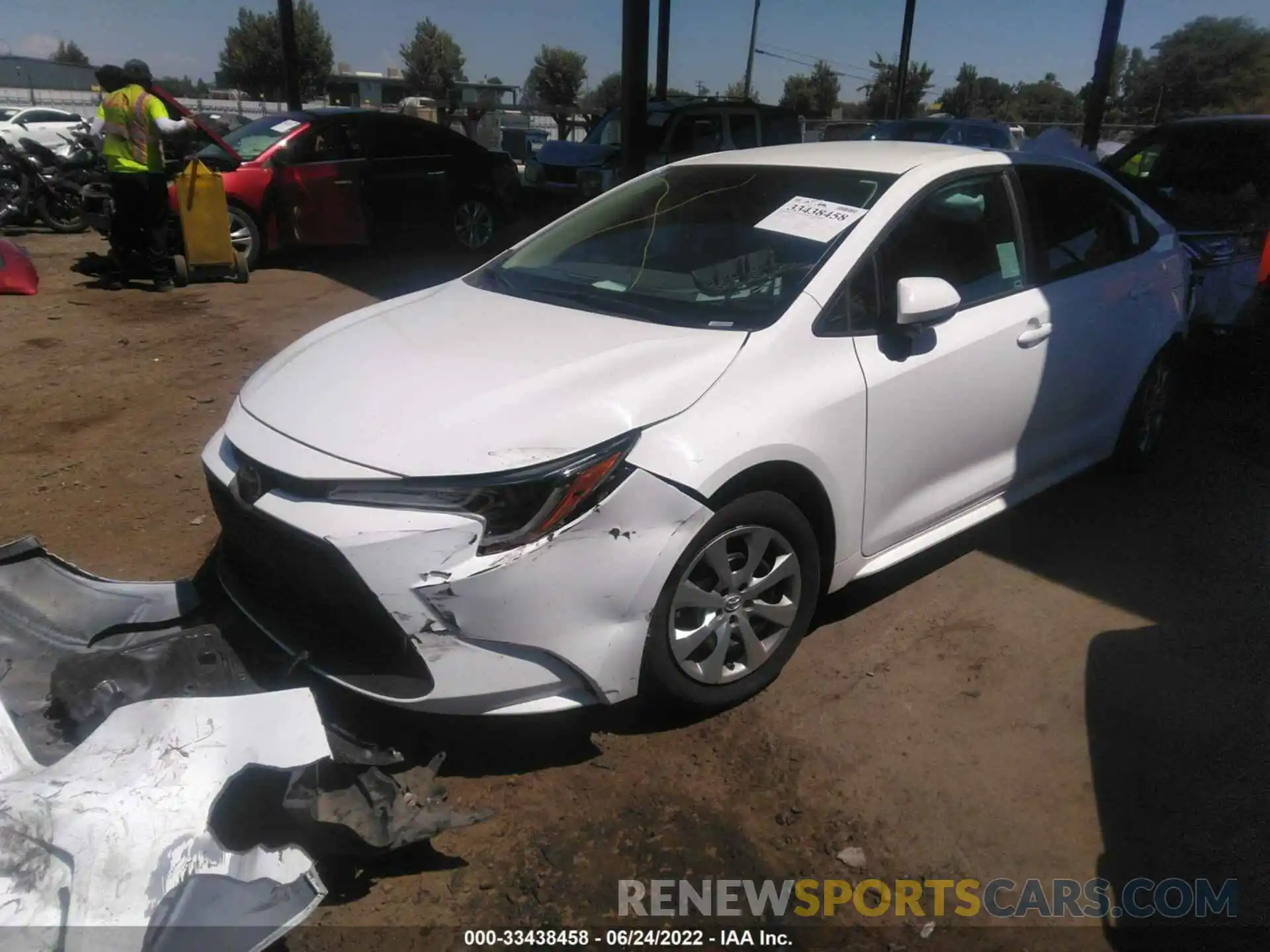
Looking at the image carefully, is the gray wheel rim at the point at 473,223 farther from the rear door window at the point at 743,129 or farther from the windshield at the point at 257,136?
the rear door window at the point at 743,129

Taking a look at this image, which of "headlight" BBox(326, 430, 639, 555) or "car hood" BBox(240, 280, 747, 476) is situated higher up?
"car hood" BBox(240, 280, 747, 476)

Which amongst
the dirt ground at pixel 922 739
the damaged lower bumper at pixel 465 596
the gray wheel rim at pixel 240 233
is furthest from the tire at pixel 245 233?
the damaged lower bumper at pixel 465 596

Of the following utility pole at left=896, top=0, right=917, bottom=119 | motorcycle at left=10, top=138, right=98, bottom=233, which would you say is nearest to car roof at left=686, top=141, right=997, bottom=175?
motorcycle at left=10, top=138, right=98, bottom=233

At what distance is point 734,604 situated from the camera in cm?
281

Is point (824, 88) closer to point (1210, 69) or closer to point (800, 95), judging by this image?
point (800, 95)

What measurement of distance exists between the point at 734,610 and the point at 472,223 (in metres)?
8.85

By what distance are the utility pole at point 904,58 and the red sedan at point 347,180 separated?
57.6ft

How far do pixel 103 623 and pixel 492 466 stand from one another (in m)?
1.35

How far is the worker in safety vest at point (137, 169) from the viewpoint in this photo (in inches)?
312

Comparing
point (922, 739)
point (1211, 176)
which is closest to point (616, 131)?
point (1211, 176)

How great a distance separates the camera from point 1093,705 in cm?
311

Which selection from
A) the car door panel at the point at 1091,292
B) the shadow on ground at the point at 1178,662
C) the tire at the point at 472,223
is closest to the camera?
the shadow on ground at the point at 1178,662

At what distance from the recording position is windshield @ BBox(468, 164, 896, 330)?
312 cm

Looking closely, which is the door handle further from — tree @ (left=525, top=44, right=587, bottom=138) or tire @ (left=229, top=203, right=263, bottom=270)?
→ tree @ (left=525, top=44, right=587, bottom=138)
